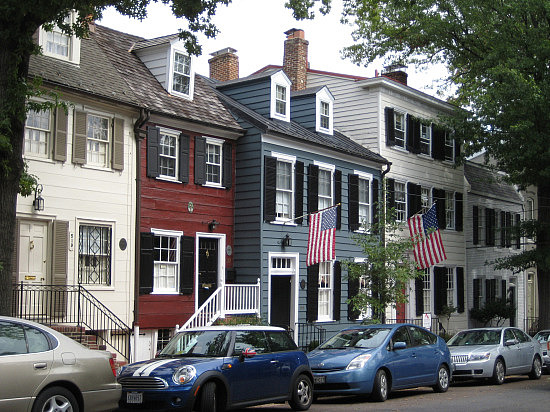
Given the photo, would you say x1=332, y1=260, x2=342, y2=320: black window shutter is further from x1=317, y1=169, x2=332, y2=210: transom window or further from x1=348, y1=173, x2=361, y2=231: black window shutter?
x1=317, y1=169, x2=332, y2=210: transom window

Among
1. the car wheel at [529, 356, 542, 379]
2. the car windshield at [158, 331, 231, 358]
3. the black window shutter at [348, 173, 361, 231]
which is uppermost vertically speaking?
the black window shutter at [348, 173, 361, 231]

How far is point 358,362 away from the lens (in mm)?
14352

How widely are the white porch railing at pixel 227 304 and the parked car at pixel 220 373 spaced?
22.3 ft

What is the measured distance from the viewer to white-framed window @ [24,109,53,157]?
17172 millimetres

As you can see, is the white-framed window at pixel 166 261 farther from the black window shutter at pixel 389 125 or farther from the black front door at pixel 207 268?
the black window shutter at pixel 389 125

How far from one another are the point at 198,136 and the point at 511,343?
1025 cm

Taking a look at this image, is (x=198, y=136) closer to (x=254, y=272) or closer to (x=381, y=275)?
(x=254, y=272)

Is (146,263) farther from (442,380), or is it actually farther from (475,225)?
(475,225)

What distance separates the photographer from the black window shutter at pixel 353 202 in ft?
86.1

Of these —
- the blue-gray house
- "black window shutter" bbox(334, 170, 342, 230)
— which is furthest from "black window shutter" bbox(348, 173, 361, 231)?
"black window shutter" bbox(334, 170, 342, 230)

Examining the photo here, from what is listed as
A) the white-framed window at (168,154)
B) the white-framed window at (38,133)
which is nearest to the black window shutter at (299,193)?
the white-framed window at (168,154)

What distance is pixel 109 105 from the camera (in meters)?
18.9

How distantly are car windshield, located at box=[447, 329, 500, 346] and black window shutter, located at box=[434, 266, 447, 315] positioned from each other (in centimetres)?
1096

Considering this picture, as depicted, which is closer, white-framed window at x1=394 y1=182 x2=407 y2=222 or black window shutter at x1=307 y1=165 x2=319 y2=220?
black window shutter at x1=307 y1=165 x2=319 y2=220
